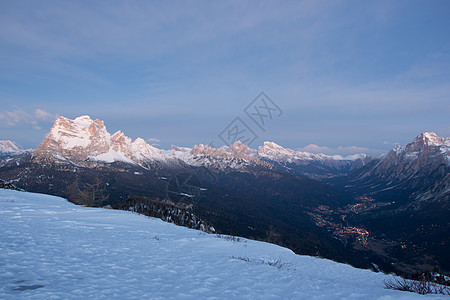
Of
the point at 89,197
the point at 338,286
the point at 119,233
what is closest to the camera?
the point at 338,286

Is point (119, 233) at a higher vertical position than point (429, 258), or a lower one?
higher

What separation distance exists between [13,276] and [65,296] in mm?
2345

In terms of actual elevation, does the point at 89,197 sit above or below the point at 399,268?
above

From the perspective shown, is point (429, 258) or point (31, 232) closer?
point (31, 232)

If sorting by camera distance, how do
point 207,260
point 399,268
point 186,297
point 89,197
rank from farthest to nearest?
point 399,268
point 89,197
point 207,260
point 186,297

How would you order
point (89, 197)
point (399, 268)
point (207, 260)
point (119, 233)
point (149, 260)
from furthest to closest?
1. point (399, 268)
2. point (89, 197)
3. point (119, 233)
4. point (207, 260)
5. point (149, 260)

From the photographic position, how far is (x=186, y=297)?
673 centimetres

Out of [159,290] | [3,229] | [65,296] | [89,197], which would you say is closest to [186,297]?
[159,290]

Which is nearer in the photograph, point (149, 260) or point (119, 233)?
point (149, 260)

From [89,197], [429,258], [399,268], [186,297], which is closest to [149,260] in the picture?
[186,297]

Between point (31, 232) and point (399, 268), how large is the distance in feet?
697

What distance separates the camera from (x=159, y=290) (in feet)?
23.2

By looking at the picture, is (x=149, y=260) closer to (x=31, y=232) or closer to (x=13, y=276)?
(x=13, y=276)

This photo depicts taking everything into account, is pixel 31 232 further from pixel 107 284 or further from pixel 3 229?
pixel 107 284
